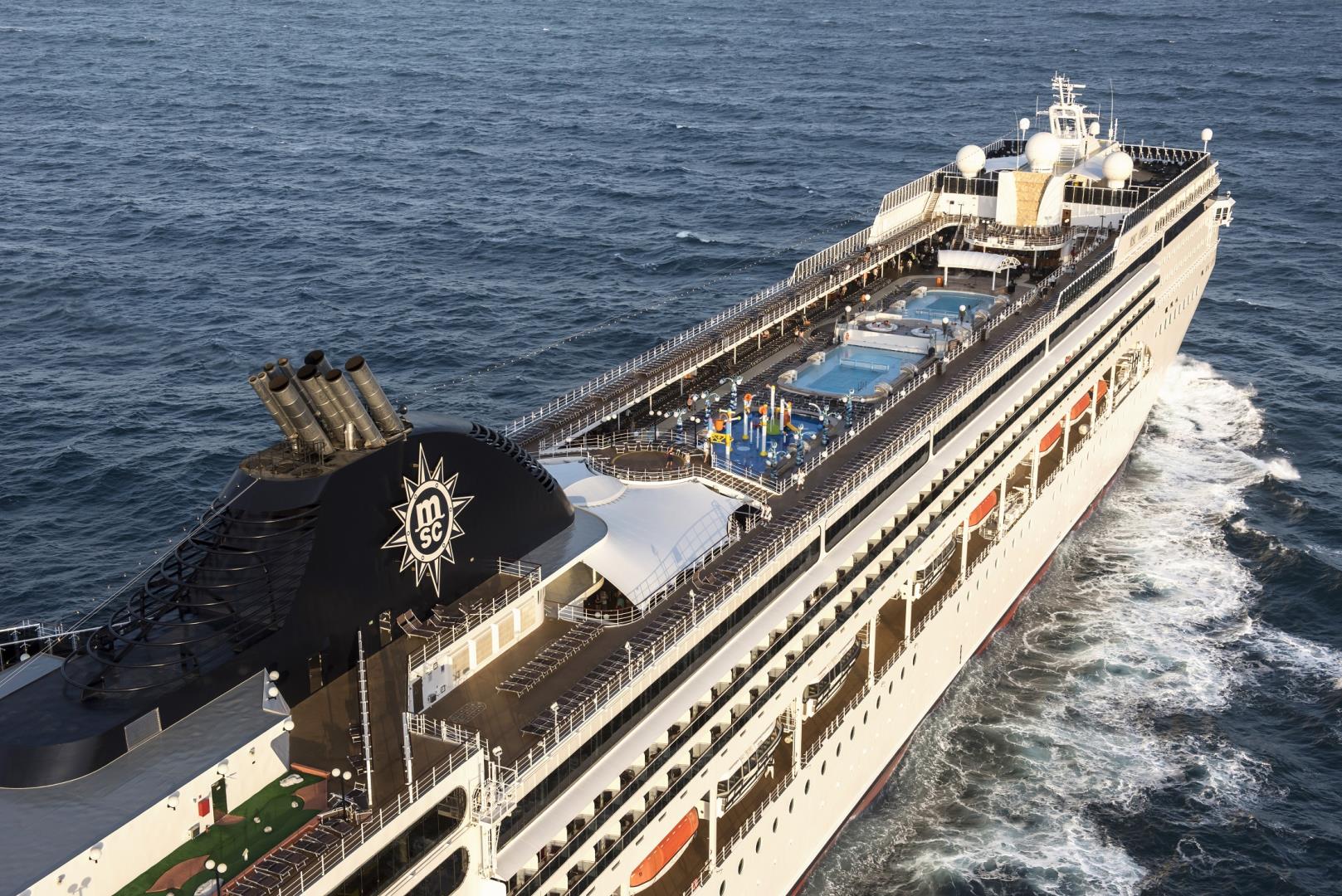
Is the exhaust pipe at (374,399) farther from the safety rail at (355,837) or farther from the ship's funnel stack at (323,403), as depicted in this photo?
the safety rail at (355,837)

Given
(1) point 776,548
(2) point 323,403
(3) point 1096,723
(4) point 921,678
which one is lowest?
(3) point 1096,723

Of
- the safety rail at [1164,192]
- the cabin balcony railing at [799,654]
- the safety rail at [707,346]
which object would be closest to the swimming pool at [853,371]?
the safety rail at [707,346]

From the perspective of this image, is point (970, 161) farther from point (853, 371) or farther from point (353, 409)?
point (353, 409)

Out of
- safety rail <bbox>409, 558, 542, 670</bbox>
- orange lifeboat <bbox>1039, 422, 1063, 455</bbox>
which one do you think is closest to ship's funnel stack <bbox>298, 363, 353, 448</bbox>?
safety rail <bbox>409, 558, 542, 670</bbox>

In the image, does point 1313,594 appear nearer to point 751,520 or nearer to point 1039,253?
point 1039,253

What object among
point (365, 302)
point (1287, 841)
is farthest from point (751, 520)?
point (365, 302)

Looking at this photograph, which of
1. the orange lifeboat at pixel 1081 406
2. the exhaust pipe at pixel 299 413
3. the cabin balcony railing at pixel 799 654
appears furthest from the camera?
the orange lifeboat at pixel 1081 406

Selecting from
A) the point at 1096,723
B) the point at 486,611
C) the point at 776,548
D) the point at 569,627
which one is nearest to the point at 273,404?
the point at 486,611
